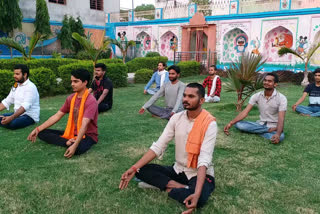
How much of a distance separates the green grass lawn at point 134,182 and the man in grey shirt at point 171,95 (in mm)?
619

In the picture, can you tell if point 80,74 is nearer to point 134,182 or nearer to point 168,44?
point 134,182

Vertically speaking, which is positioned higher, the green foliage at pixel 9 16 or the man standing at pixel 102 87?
the green foliage at pixel 9 16

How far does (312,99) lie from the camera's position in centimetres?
614

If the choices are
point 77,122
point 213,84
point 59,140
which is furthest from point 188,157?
point 213,84

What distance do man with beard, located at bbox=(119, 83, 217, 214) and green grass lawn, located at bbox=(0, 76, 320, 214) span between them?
0.15m

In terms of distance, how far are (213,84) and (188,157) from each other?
5.33 meters

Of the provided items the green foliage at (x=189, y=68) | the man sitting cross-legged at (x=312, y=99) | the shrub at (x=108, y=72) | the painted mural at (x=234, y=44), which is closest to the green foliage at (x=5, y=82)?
the shrub at (x=108, y=72)

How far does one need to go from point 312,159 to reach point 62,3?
20064 millimetres

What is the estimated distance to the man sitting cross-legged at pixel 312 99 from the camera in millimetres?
5914

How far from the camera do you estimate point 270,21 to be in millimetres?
15930

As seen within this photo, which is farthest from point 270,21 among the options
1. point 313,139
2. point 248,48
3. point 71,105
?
point 71,105

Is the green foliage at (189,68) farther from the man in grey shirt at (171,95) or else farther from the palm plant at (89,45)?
the man in grey shirt at (171,95)

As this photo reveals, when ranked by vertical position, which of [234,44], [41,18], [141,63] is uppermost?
[41,18]

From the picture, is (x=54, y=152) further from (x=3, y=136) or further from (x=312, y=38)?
(x=312, y=38)
